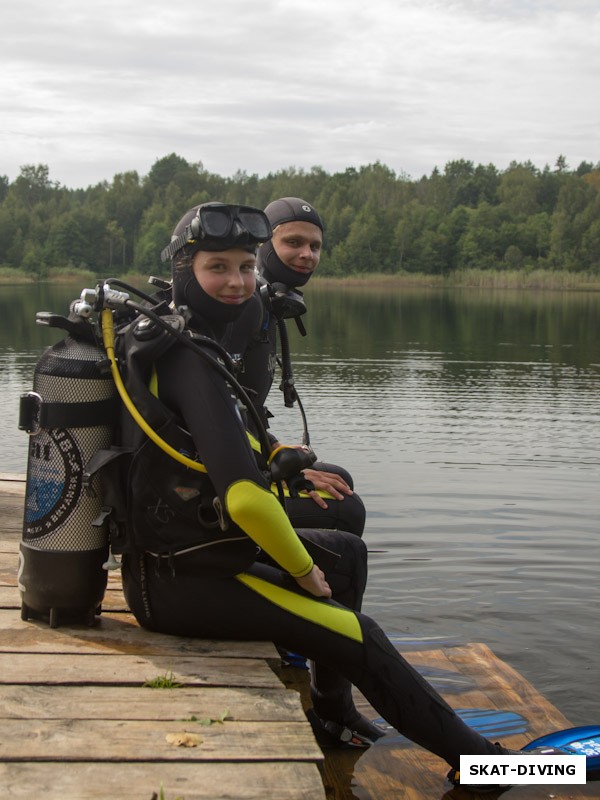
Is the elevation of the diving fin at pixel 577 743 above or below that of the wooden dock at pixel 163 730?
below

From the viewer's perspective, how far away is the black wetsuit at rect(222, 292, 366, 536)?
4.44 meters

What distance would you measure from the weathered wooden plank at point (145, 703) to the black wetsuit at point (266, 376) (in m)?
1.32

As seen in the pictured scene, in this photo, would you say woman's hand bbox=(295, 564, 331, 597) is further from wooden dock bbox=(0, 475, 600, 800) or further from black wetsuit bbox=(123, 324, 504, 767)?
wooden dock bbox=(0, 475, 600, 800)

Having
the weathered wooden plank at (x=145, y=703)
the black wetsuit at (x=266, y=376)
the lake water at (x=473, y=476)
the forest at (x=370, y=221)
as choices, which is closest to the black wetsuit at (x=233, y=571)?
the weathered wooden plank at (x=145, y=703)

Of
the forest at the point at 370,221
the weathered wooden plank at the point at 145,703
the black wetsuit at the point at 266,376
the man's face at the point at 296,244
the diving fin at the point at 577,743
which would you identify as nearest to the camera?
the weathered wooden plank at the point at 145,703

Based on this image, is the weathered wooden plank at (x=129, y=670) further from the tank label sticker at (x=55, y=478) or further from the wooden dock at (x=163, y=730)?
the tank label sticker at (x=55, y=478)

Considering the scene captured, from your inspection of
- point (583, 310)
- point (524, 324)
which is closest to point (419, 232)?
point (583, 310)

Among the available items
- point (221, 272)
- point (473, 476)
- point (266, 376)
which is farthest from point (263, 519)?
point (473, 476)

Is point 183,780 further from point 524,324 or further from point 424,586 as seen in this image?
point 524,324

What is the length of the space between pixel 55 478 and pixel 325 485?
1421 mm

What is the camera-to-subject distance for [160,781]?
2613 mm

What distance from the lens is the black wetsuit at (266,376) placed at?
4441 mm

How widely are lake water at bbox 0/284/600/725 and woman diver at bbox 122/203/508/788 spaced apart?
1933 millimetres

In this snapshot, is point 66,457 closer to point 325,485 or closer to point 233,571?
point 233,571
